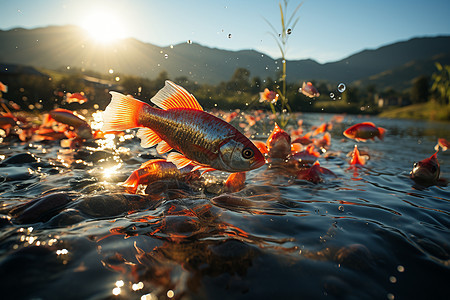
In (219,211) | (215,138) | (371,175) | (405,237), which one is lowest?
(371,175)

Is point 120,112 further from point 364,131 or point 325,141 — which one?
point 325,141

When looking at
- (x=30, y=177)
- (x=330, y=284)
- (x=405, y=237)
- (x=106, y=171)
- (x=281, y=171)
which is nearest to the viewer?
(x=330, y=284)

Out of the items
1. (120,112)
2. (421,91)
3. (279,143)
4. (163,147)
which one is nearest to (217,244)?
(163,147)

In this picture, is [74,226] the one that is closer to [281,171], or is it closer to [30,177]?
[30,177]

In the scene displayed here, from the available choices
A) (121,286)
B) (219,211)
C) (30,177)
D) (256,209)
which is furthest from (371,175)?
(30,177)

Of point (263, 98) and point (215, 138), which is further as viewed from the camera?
point (263, 98)

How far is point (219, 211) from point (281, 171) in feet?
9.69

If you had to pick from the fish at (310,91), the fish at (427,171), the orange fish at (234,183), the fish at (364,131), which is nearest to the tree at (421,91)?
the fish at (364,131)

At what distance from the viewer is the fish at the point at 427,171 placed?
4980 millimetres

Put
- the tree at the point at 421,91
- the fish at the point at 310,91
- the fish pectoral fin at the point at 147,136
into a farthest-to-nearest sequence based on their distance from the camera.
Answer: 1. the tree at the point at 421,91
2. the fish at the point at 310,91
3. the fish pectoral fin at the point at 147,136

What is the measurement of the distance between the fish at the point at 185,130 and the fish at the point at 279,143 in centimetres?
336

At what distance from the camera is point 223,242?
7.16 ft

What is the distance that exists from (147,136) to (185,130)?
2.14 feet

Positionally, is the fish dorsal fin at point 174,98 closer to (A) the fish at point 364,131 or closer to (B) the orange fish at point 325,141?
(A) the fish at point 364,131
